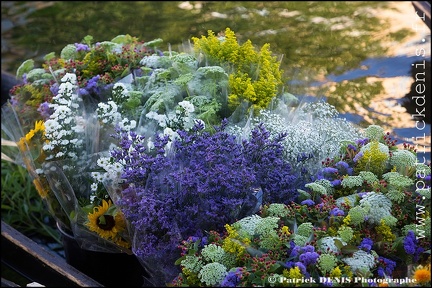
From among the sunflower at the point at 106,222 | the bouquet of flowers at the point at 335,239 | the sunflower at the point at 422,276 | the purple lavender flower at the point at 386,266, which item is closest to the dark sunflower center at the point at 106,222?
the sunflower at the point at 106,222

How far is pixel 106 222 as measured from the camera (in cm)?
241

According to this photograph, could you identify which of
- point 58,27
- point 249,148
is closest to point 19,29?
point 58,27

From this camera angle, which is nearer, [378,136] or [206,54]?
[378,136]

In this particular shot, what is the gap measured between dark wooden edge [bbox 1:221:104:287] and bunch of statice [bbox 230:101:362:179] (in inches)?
30.8

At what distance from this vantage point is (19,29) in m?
6.75

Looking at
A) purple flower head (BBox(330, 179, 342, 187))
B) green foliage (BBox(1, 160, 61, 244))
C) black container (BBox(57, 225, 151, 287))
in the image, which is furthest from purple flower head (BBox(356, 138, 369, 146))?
green foliage (BBox(1, 160, 61, 244))

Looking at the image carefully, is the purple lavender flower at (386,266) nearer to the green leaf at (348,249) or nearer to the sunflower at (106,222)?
the green leaf at (348,249)

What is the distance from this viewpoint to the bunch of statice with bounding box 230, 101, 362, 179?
2273mm

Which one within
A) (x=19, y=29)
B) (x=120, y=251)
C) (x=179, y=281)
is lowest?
(x=19, y=29)

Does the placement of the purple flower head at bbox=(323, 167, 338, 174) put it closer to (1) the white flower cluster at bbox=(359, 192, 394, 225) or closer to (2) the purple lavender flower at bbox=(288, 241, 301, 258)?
(1) the white flower cluster at bbox=(359, 192, 394, 225)

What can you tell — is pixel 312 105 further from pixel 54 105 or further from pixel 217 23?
pixel 217 23

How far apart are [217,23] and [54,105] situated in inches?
146

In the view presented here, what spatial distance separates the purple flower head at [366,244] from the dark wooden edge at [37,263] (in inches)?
39.5

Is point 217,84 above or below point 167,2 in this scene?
above
